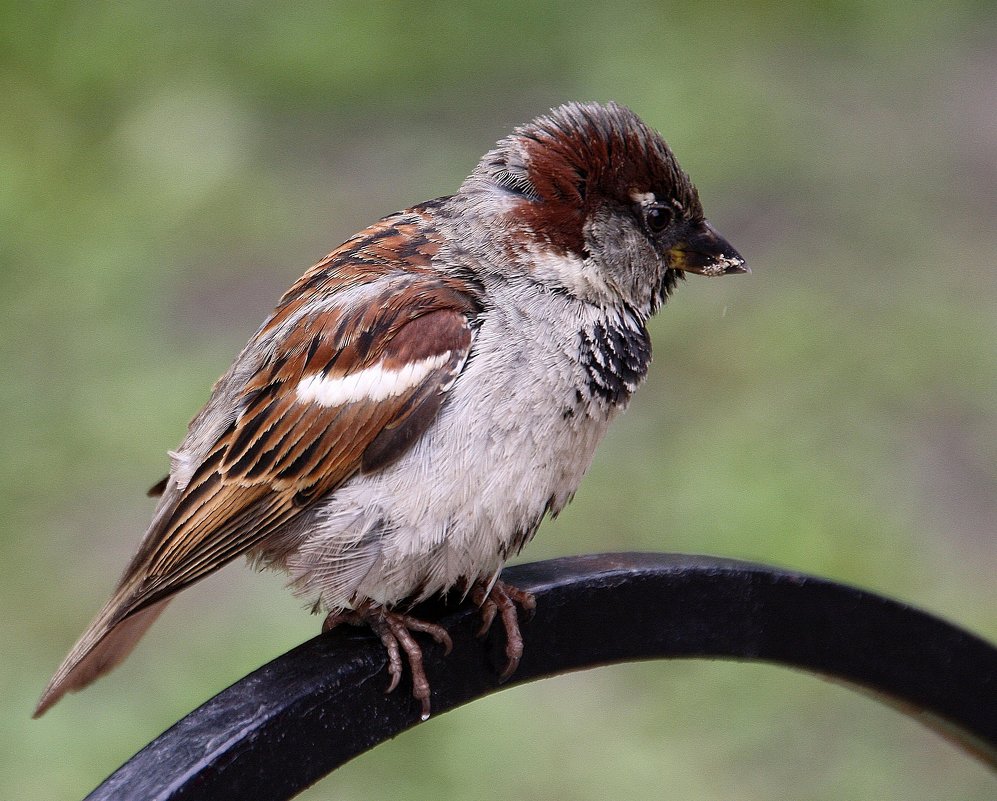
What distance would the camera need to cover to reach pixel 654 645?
170 centimetres

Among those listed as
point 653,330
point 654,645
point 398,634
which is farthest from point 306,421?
point 653,330

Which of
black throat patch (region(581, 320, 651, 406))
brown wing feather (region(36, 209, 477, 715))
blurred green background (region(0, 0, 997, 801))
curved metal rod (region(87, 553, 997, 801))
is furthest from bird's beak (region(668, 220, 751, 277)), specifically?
blurred green background (region(0, 0, 997, 801))

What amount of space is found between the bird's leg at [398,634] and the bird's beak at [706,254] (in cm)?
67

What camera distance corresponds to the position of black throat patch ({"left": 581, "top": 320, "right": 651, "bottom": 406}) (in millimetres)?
1917

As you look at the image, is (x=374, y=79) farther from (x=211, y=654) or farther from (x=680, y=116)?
(x=211, y=654)

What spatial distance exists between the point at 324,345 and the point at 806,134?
3409mm

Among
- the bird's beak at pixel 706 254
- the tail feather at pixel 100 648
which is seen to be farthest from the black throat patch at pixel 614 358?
the tail feather at pixel 100 648

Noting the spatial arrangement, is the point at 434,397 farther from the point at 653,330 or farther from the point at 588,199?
the point at 653,330

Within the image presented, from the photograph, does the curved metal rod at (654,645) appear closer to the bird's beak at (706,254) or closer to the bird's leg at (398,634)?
the bird's leg at (398,634)

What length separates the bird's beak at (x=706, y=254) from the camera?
2084 mm

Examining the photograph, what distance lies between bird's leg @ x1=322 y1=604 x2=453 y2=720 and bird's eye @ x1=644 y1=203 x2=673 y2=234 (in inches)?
26.3

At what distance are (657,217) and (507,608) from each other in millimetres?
640

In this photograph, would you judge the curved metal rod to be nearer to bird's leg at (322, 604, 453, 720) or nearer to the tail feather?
bird's leg at (322, 604, 453, 720)

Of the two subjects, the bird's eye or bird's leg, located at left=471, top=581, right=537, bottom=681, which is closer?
bird's leg, located at left=471, top=581, right=537, bottom=681
